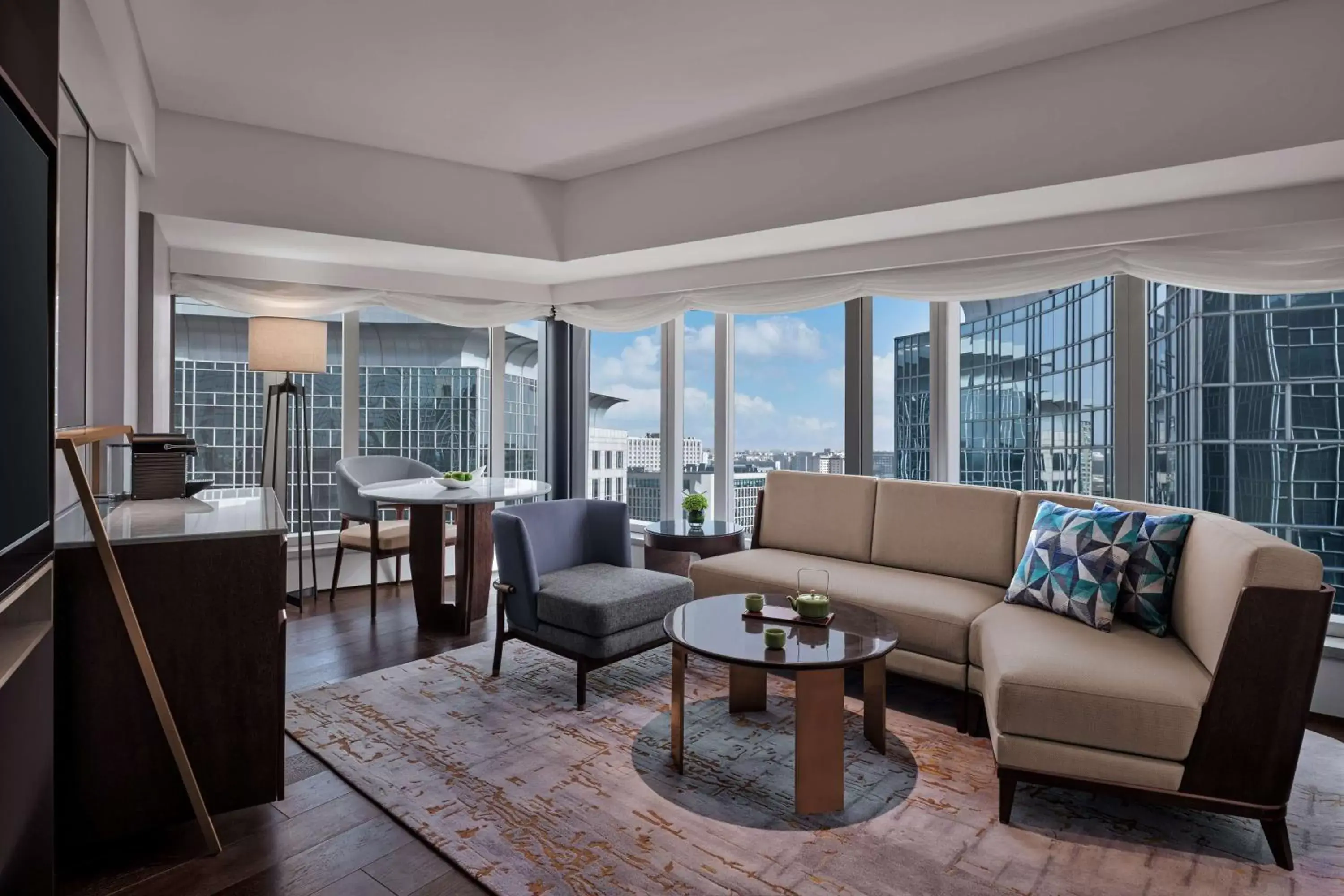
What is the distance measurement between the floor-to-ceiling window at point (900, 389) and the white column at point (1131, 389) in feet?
3.14

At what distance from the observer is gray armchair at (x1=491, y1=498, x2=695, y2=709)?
3.20 metres

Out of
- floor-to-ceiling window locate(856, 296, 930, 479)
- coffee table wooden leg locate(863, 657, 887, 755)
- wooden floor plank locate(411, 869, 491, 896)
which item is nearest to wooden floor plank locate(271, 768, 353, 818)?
wooden floor plank locate(411, 869, 491, 896)

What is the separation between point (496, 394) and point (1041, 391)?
3.79 meters

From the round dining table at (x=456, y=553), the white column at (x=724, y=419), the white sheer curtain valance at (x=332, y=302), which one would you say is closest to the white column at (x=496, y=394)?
the white sheer curtain valance at (x=332, y=302)

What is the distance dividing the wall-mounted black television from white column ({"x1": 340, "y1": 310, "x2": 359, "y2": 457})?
12.7 feet

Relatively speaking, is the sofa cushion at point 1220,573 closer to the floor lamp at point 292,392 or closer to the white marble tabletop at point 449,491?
the white marble tabletop at point 449,491

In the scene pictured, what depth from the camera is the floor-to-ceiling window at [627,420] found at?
5.73 meters

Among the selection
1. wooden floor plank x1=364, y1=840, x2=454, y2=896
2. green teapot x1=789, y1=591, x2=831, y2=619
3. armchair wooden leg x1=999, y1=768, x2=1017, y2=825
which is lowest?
wooden floor plank x1=364, y1=840, x2=454, y2=896

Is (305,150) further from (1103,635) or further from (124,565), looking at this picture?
(1103,635)

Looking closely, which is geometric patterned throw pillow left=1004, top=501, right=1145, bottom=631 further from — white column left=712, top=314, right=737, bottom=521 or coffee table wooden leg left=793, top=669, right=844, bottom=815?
white column left=712, top=314, right=737, bottom=521

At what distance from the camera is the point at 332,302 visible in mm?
4996

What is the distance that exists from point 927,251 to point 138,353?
4.01m

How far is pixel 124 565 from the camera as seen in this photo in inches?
81.3

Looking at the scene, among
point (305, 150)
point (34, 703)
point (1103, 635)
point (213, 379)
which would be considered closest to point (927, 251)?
point (1103, 635)
